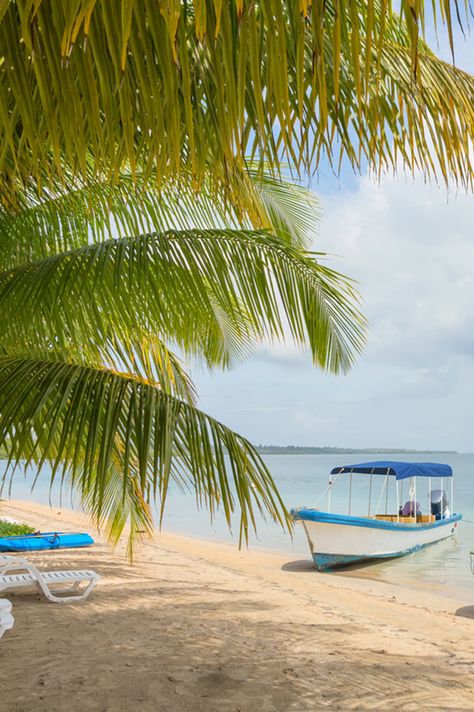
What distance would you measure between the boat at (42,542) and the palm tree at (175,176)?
15.5 ft

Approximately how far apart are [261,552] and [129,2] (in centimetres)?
1729

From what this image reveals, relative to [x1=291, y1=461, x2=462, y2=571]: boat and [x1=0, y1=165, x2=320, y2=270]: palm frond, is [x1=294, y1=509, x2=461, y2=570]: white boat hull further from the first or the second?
[x1=0, y1=165, x2=320, y2=270]: palm frond

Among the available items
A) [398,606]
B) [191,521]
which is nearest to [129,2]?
[398,606]

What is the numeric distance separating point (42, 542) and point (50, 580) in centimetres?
518

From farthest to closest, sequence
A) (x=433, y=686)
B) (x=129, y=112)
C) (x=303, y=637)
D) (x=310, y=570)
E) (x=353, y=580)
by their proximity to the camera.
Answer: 1. (x=310, y=570)
2. (x=353, y=580)
3. (x=303, y=637)
4. (x=433, y=686)
5. (x=129, y=112)

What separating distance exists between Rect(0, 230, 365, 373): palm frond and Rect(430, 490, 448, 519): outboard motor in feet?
51.1

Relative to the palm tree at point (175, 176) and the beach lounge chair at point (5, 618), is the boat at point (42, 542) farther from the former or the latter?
the beach lounge chair at point (5, 618)

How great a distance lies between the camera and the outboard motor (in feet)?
61.2

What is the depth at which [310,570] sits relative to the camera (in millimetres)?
14594

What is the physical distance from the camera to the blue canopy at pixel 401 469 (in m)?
15.5

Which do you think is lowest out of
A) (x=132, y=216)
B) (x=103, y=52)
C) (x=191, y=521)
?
(x=191, y=521)

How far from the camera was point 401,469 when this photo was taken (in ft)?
51.1

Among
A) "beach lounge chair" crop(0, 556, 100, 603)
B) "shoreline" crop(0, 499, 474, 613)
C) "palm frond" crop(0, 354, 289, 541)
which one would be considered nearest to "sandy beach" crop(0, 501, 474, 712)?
"beach lounge chair" crop(0, 556, 100, 603)

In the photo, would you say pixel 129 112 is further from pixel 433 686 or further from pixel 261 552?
pixel 261 552
